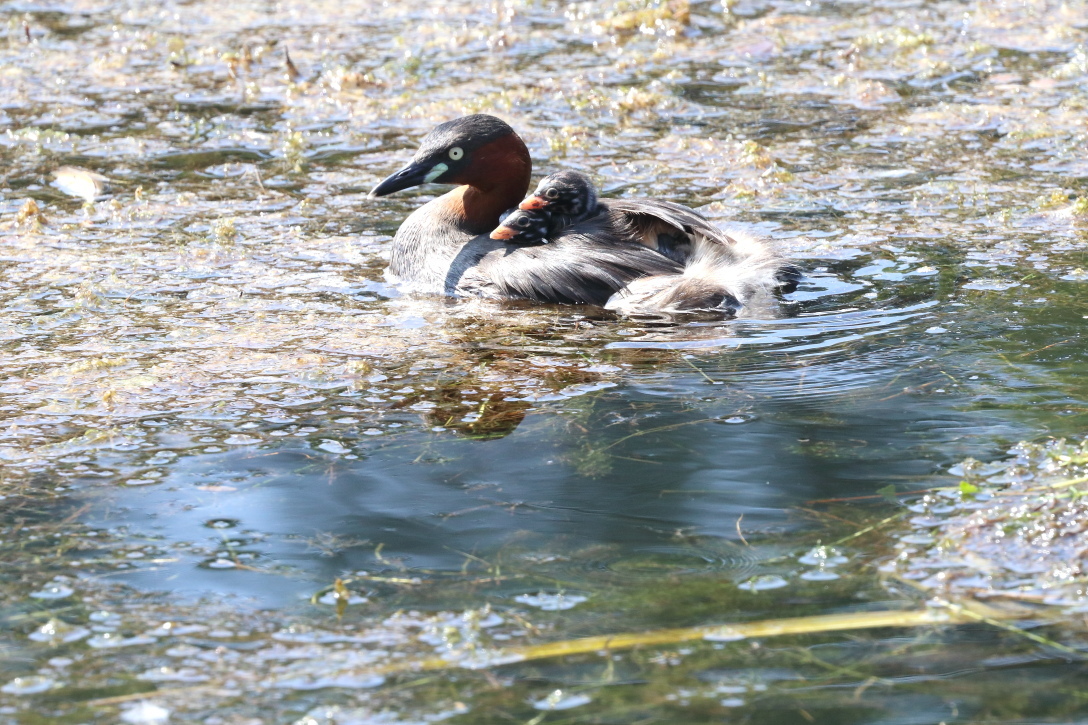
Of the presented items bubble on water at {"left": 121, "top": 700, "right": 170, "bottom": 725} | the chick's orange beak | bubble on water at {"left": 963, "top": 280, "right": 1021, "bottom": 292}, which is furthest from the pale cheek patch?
bubble on water at {"left": 121, "top": 700, "right": 170, "bottom": 725}

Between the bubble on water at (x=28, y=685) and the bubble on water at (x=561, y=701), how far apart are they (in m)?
1.11

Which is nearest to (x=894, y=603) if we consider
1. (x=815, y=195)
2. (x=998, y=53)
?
(x=815, y=195)

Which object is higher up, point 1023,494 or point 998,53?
point 998,53

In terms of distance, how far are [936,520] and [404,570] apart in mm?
1466

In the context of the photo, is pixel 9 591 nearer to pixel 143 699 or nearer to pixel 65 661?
pixel 65 661

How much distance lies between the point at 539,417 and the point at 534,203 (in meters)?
1.66

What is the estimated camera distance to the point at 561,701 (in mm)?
2861

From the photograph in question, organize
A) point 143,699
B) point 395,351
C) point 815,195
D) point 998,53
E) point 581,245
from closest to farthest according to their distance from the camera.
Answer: point 143,699 < point 395,351 < point 581,245 < point 815,195 < point 998,53

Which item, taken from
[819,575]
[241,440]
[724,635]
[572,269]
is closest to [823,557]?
[819,575]

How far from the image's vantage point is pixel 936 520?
362 centimetres

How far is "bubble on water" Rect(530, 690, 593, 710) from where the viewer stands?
2.85 metres

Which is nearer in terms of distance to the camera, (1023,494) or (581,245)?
(1023,494)

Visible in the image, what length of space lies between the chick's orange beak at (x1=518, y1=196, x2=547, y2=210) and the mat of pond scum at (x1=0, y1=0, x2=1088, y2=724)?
517 mm

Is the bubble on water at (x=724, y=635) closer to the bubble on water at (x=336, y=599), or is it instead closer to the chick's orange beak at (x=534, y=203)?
the bubble on water at (x=336, y=599)
